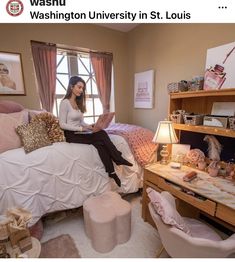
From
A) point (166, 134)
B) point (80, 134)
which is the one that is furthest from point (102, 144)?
point (166, 134)

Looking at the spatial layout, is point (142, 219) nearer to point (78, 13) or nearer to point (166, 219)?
point (166, 219)

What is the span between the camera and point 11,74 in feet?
7.55

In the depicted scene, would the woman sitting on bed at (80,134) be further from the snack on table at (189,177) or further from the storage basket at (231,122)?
the storage basket at (231,122)

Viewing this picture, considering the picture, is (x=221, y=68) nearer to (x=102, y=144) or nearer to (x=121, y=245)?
(x=102, y=144)

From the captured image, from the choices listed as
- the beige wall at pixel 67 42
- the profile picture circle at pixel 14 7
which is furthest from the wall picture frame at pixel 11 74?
the profile picture circle at pixel 14 7

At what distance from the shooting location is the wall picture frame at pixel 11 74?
2252mm

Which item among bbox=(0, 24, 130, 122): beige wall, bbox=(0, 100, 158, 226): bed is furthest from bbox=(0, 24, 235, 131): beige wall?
bbox=(0, 100, 158, 226): bed

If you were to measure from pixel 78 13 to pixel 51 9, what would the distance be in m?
0.23

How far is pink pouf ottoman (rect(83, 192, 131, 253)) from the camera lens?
1.41 m

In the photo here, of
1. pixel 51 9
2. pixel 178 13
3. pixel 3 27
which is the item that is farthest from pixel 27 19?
pixel 178 13

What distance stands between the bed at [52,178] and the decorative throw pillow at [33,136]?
0.18 feet

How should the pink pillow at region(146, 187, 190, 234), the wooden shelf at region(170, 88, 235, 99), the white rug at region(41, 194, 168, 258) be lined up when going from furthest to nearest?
the white rug at region(41, 194, 168, 258) < the wooden shelf at region(170, 88, 235, 99) < the pink pillow at region(146, 187, 190, 234)

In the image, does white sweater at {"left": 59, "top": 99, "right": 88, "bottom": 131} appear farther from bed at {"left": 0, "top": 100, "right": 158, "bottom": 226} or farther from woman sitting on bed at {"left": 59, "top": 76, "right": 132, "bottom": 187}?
bed at {"left": 0, "top": 100, "right": 158, "bottom": 226}

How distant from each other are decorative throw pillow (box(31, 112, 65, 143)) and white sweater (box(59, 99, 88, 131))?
6cm
